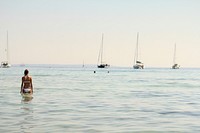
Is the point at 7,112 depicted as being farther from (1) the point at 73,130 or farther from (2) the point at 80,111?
(1) the point at 73,130

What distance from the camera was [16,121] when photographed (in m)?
16.1

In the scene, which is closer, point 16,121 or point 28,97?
point 16,121

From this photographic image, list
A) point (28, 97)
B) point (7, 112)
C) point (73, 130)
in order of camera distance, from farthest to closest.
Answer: point (28, 97) < point (7, 112) < point (73, 130)

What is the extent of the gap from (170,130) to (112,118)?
135 inches

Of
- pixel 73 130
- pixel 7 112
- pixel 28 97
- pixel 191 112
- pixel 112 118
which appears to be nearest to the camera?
pixel 73 130

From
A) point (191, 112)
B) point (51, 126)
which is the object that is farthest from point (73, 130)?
point (191, 112)

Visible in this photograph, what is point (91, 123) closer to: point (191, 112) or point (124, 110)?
point (124, 110)

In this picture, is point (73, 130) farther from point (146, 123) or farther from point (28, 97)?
point (28, 97)

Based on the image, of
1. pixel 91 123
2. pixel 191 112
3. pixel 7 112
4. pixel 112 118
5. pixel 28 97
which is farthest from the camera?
pixel 28 97

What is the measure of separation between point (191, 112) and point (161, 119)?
12.2 feet

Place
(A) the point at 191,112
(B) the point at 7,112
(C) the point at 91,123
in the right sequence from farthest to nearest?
(A) the point at 191,112
(B) the point at 7,112
(C) the point at 91,123

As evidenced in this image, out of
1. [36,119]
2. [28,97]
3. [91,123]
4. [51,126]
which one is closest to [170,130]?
[91,123]

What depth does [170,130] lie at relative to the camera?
14.8m

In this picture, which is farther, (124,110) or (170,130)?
(124,110)
